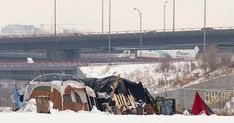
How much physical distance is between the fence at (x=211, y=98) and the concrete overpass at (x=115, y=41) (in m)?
50.5

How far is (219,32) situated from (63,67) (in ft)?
91.1

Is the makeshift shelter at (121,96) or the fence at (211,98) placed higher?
the makeshift shelter at (121,96)

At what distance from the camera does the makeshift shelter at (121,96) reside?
2967 cm

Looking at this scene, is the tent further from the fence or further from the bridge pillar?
the bridge pillar

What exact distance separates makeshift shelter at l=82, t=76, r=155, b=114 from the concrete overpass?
68.6 metres

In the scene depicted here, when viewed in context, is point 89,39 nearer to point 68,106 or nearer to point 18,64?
point 18,64

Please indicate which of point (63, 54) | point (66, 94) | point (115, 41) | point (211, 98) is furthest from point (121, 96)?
point (63, 54)

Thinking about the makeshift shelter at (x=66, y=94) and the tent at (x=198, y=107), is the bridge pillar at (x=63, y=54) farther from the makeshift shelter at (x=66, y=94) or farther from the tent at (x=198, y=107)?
the tent at (x=198, y=107)

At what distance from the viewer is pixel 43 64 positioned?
88500 mm

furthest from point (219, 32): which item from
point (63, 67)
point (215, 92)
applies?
point (215, 92)

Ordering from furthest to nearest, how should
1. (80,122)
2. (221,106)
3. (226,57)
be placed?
(226,57)
(221,106)
(80,122)

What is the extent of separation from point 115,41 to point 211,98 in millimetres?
61516

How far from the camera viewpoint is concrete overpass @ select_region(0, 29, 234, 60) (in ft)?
336

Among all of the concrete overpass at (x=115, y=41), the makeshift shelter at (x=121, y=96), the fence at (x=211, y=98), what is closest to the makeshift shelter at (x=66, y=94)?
the makeshift shelter at (x=121, y=96)
